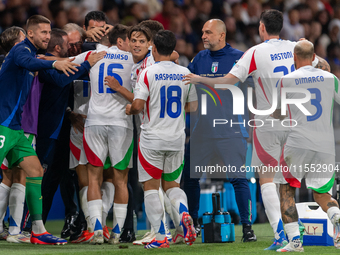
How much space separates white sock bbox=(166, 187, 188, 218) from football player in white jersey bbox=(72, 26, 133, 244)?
23.9 inches

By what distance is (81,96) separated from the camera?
579 centimetres

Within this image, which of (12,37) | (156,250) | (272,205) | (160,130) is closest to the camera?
(156,250)

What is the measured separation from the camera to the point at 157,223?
4566mm

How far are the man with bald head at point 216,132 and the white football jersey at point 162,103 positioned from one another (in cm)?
90

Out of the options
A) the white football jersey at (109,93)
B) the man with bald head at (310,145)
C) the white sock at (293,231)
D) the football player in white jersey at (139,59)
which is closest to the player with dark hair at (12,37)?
the white football jersey at (109,93)

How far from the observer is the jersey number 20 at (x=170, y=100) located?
15.3ft

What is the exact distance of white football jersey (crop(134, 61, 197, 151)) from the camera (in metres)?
4.62

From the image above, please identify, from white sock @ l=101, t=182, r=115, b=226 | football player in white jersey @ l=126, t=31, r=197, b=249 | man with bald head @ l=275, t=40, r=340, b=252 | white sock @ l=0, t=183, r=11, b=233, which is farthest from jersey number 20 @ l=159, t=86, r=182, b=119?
white sock @ l=0, t=183, r=11, b=233

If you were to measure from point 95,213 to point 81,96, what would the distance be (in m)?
1.58

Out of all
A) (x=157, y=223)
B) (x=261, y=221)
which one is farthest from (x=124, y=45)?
(x=261, y=221)

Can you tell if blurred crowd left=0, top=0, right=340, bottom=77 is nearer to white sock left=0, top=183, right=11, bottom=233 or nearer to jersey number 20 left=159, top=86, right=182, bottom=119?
white sock left=0, top=183, right=11, bottom=233

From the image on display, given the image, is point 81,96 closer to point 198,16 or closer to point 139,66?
point 139,66

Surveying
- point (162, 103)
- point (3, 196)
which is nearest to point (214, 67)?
point (162, 103)

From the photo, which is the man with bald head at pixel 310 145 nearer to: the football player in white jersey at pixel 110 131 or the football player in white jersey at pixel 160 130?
the football player in white jersey at pixel 160 130
